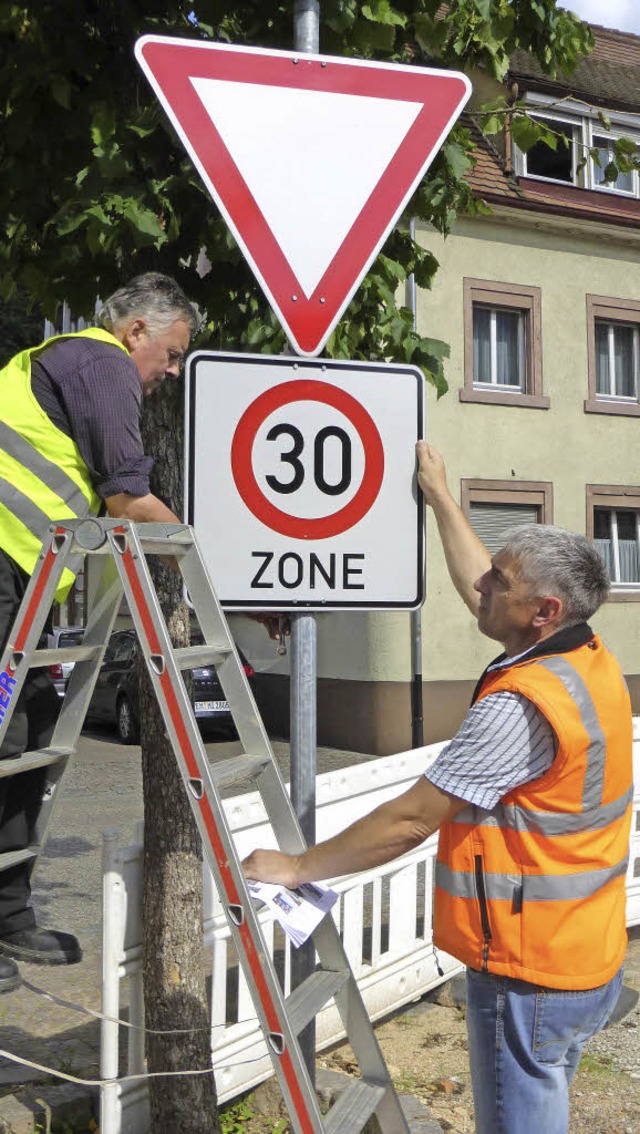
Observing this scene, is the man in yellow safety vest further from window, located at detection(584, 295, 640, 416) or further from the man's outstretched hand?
window, located at detection(584, 295, 640, 416)

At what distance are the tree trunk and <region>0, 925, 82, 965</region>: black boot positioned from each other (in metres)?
0.30

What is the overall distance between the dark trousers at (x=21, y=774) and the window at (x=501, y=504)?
15199mm

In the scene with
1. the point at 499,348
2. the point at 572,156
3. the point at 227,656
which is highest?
the point at 572,156

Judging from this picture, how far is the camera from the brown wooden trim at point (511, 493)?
1864 cm

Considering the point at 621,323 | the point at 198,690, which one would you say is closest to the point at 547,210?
the point at 621,323

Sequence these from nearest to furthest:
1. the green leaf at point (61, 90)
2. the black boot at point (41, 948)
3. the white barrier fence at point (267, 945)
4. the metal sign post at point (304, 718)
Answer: the metal sign post at point (304, 718)
the black boot at point (41, 948)
the white barrier fence at point (267, 945)
the green leaf at point (61, 90)

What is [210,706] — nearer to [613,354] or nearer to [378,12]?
[613,354]

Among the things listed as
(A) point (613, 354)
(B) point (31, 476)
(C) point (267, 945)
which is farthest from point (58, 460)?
(A) point (613, 354)

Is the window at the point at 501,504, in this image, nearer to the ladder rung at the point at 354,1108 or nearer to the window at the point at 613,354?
the window at the point at 613,354

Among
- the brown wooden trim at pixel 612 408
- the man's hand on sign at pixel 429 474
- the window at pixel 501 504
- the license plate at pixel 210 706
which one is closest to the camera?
the man's hand on sign at pixel 429 474

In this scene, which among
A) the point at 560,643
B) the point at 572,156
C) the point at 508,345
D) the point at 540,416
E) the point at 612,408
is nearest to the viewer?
the point at 560,643

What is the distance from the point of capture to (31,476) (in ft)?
11.1

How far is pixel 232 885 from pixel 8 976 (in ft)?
4.17

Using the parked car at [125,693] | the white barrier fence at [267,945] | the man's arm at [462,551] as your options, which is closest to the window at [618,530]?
the parked car at [125,693]
